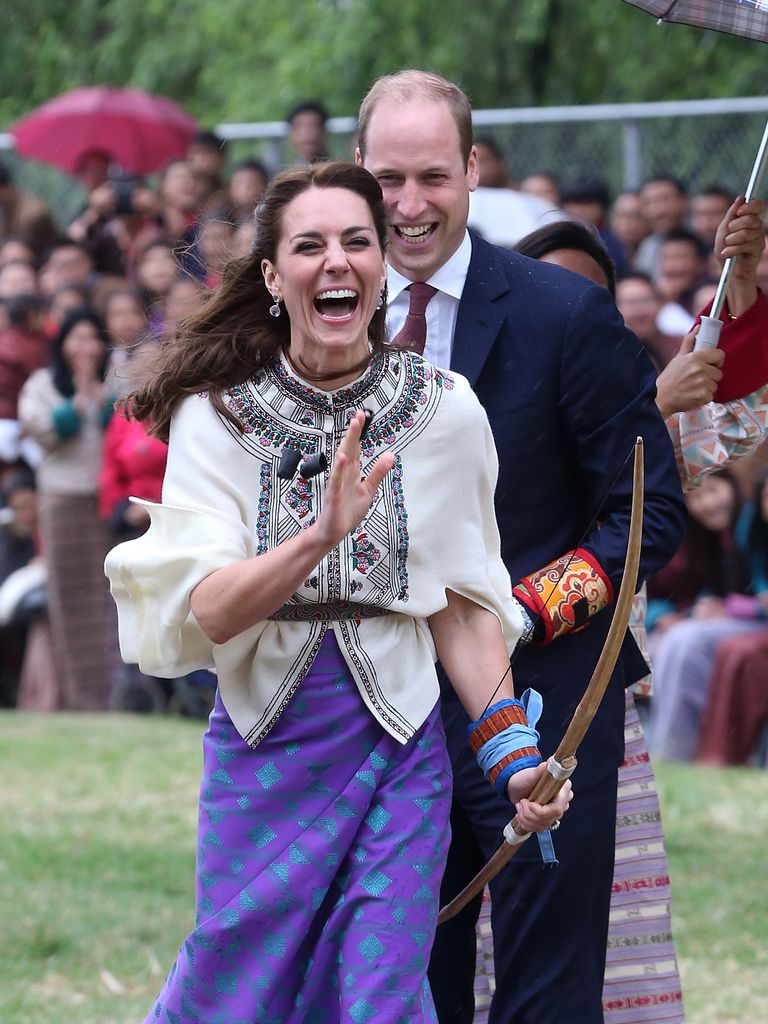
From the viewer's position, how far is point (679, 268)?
34.8 feet

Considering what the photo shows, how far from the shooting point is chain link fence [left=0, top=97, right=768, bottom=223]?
37.3 feet

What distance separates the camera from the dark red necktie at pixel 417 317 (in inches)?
179

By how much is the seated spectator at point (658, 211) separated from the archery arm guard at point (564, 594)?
6628 mm

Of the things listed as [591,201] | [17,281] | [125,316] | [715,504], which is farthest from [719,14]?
[17,281]

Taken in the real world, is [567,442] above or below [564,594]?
above

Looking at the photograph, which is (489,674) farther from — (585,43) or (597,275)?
(585,43)

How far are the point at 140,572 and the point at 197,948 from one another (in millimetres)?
712

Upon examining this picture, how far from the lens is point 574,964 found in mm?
4367

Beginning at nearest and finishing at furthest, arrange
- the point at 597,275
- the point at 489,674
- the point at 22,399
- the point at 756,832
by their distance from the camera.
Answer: the point at 489,674 → the point at 597,275 → the point at 756,832 → the point at 22,399

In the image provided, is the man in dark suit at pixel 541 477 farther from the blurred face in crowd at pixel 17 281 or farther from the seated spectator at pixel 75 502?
the blurred face in crowd at pixel 17 281

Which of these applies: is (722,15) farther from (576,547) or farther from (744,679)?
(744,679)

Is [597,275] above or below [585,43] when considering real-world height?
below

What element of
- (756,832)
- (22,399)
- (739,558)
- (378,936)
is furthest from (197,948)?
(22,399)

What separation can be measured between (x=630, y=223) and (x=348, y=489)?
795cm
